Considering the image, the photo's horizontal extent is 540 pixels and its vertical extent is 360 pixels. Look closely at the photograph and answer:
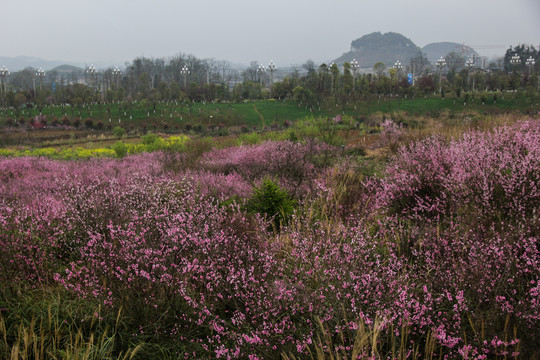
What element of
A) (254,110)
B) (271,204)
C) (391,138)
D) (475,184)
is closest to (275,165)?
(271,204)

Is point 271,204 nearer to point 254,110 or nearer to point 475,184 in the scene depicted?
point 475,184

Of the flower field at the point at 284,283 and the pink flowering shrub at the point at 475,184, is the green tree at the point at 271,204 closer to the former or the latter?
the flower field at the point at 284,283

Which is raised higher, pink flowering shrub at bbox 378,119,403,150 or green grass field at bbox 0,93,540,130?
green grass field at bbox 0,93,540,130

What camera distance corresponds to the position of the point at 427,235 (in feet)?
12.6

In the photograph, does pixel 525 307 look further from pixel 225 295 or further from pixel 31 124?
pixel 31 124

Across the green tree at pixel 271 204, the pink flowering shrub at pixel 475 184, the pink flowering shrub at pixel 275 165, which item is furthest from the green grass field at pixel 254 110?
the pink flowering shrub at pixel 475 184

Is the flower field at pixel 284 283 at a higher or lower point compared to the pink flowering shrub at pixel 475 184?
lower

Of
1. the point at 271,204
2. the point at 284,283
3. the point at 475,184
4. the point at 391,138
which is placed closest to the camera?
the point at 284,283

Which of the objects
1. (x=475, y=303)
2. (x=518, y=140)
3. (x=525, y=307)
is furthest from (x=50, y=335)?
(x=518, y=140)

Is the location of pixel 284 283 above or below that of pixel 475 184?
below

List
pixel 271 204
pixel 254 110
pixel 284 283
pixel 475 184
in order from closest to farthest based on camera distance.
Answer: pixel 284 283 → pixel 475 184 → pixel 271 204 → pixel 254 110

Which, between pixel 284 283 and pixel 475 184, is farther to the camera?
pixel 475 184

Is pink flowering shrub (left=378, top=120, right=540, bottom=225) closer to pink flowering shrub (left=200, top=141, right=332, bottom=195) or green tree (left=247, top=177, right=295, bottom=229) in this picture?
green tree (left=247, top=177, right=295, bottom=229)

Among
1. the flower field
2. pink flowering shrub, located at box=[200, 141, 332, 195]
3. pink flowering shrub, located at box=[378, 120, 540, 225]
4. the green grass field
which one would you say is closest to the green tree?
the flower field
